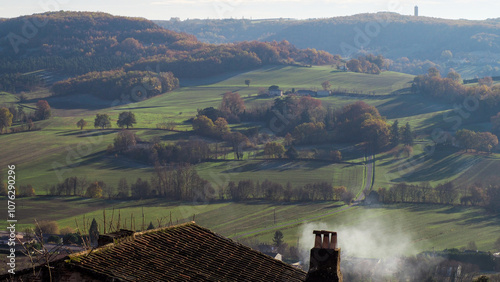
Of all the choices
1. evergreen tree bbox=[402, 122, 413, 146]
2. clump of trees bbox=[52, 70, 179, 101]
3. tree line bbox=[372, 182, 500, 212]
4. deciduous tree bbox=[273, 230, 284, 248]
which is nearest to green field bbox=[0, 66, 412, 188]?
clump of trees bbox=[52, 70, 179, 101]

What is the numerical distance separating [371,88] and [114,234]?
146 m

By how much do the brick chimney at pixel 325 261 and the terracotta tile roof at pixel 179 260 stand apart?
0.64 metres

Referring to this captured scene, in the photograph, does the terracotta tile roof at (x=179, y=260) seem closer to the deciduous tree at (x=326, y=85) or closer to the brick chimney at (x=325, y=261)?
the brick chimney at (x=325, y=261)

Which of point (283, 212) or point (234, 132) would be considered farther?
point (234, 132)

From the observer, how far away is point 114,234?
37.5ft

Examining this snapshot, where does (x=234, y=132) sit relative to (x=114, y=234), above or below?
below

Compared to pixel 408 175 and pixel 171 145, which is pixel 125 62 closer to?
pixel 171 145

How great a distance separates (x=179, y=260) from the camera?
443 inches

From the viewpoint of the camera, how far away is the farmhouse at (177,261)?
1028 centimetres

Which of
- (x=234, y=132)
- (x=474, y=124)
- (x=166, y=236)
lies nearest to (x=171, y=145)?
(x=234, y=132)

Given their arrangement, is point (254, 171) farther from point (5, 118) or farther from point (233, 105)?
point (5, 118)

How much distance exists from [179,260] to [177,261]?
62 mm

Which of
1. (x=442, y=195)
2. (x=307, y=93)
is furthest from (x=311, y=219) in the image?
(x=307, y=93)

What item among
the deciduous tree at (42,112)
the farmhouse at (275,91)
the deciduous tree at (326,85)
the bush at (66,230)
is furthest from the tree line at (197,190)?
the deciduous tree at (326,85)
